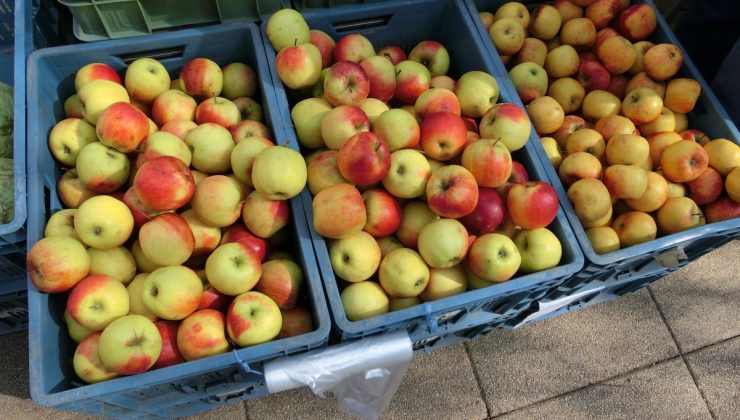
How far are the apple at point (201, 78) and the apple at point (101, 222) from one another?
0.60 metres

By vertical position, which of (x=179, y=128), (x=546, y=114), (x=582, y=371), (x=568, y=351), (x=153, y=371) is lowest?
(x=582, y=371)

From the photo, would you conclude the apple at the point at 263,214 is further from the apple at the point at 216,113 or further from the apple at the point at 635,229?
the apple at the point at 635,229

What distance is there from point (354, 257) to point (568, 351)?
146 cm

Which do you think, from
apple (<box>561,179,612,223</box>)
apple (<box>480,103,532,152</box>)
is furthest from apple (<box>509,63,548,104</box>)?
apple (<box>561,179,612,223</box>)

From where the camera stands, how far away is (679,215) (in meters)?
2.02

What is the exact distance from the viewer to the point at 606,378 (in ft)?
8.39

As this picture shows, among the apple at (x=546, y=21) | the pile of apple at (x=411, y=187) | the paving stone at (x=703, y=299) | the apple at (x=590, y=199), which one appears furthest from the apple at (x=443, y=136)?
the paving stone at (x=703, y=299)

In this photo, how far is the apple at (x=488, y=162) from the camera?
1812 mm

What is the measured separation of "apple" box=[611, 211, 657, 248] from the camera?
78.5 inches

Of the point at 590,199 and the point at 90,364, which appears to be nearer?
the point at 90,364

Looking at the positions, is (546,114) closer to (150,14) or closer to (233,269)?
(233,269)

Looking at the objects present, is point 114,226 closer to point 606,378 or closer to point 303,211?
point 303,211

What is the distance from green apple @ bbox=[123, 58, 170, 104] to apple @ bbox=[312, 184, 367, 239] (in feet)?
2.88

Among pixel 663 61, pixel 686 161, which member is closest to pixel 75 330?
pixel 686 161
